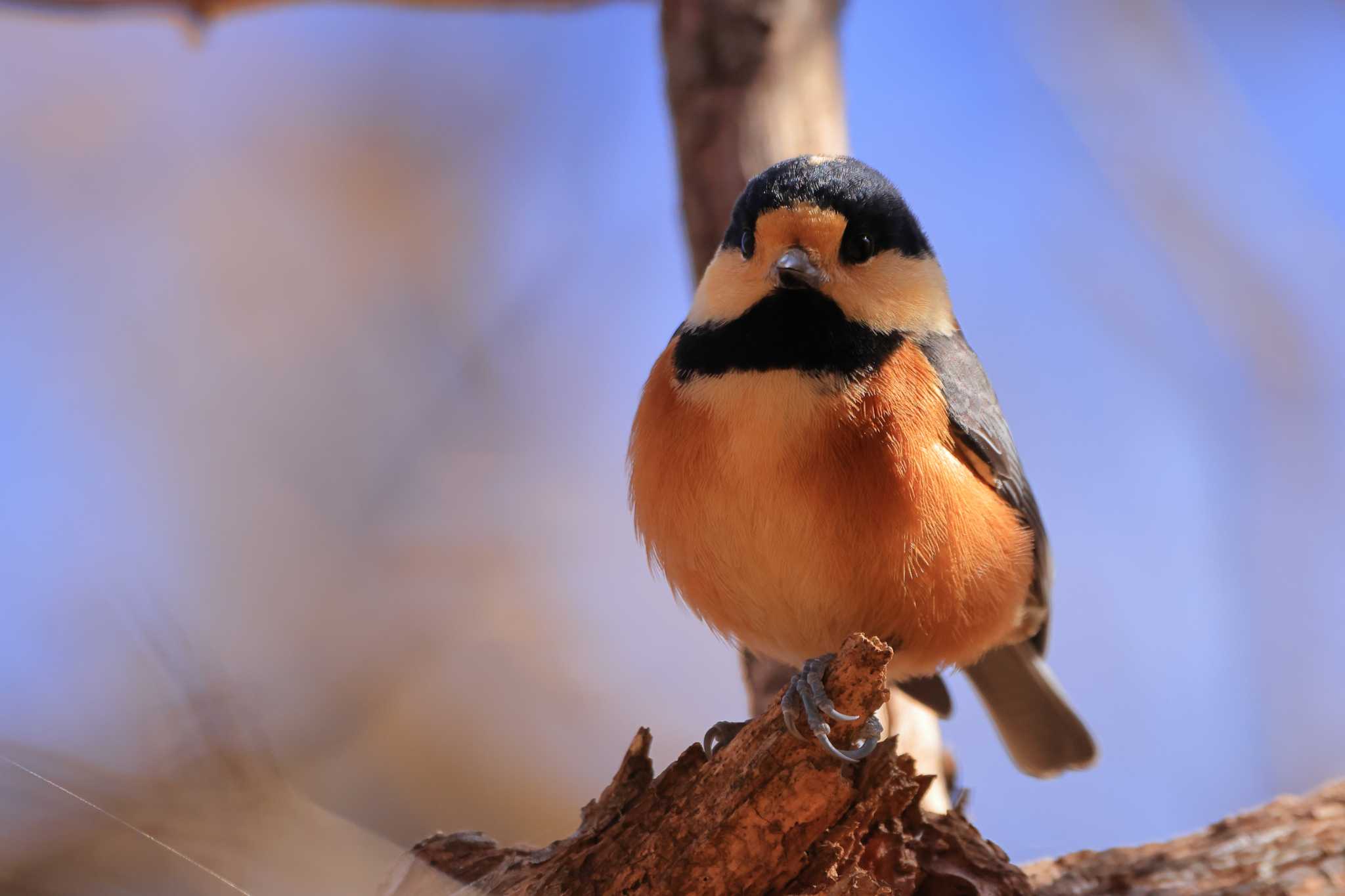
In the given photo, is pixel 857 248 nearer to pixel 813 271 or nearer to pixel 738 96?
pixel 813 271

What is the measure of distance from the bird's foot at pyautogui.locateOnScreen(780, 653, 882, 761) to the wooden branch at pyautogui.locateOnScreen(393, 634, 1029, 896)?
27 millimetres

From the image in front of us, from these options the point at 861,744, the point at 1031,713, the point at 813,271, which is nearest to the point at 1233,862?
the point at 1031,713

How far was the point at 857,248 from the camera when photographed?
2.96 m

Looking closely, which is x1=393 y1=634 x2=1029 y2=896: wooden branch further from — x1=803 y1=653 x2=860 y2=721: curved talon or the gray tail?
the gray tail

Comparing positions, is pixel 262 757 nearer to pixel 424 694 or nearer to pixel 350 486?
pixel 424 694

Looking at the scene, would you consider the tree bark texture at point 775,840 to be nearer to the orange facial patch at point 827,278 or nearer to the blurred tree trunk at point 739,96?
the orange facial patch at point 827,278

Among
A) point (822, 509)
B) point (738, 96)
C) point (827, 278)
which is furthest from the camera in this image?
point (738, 96)

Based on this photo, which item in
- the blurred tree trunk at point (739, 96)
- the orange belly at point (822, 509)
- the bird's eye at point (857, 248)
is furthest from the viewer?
the blurred tree trunk at point (739, 96)

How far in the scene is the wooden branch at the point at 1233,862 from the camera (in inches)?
118

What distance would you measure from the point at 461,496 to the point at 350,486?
60 cm

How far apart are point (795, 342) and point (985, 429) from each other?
25.1 inches

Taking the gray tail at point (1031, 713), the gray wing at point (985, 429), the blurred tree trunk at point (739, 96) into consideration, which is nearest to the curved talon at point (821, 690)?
the gray wing at point (985, 429)

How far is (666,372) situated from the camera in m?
3.03

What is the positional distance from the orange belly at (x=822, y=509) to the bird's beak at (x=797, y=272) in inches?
9.1
